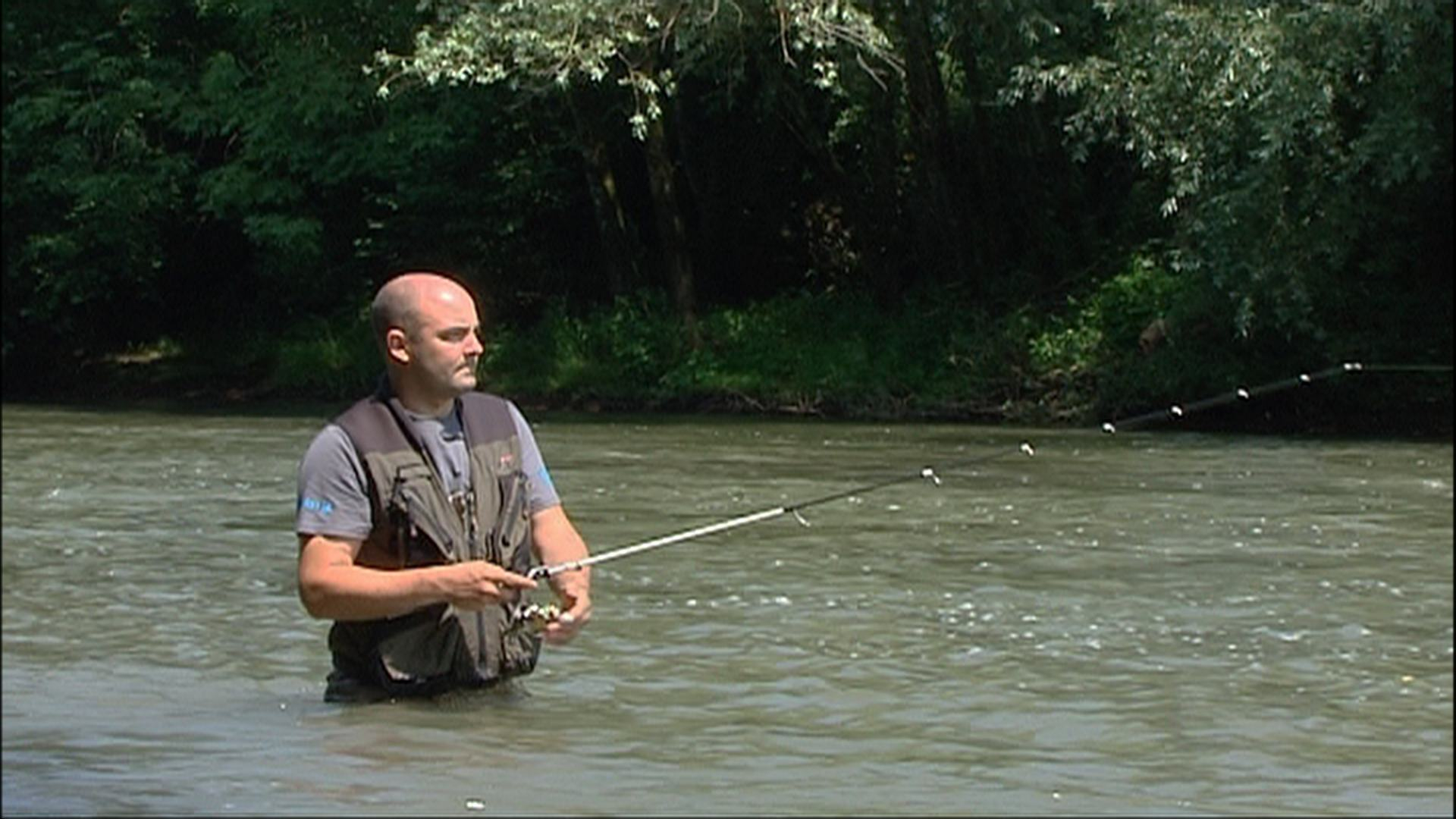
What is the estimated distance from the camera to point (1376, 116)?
21.5 metres

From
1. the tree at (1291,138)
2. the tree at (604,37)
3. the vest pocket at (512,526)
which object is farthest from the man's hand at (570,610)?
the tree at (604,37)

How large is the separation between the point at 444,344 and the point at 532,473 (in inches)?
21.2

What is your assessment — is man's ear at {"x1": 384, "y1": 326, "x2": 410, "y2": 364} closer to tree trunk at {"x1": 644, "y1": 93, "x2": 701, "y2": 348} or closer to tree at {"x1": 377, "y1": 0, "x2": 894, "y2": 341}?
tree at {"x1": 377, "y1": 0, "x2": 894, "y2": 341}

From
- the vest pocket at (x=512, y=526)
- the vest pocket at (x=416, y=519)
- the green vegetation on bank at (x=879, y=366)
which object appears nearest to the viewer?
the vest pocket at (x=416, y=519)

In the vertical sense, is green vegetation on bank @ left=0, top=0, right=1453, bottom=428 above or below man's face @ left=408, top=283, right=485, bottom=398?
above

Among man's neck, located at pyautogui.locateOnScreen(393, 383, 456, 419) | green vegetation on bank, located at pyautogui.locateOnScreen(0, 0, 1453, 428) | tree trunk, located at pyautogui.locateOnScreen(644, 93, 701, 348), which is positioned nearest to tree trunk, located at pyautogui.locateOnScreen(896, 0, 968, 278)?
green vegetation on bank, located at pyautogui.locateOnScreen(0, 0, 1453, 428)

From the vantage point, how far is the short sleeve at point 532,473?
24.8ft

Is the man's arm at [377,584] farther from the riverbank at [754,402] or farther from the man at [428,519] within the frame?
the riverbank at [754,402]

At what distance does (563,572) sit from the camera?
291 inches

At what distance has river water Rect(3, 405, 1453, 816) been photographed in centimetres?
756

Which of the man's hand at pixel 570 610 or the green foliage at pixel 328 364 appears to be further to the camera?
the green foliage at pixel 328 364

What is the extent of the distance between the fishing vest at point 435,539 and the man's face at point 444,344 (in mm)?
153

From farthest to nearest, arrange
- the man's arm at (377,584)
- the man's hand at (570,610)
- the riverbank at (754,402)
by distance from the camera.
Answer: the riverbank at (754,402)
the man's hand at (570,610)
the man's arm at (377,584)

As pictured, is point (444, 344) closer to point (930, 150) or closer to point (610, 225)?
point (930, 150)
